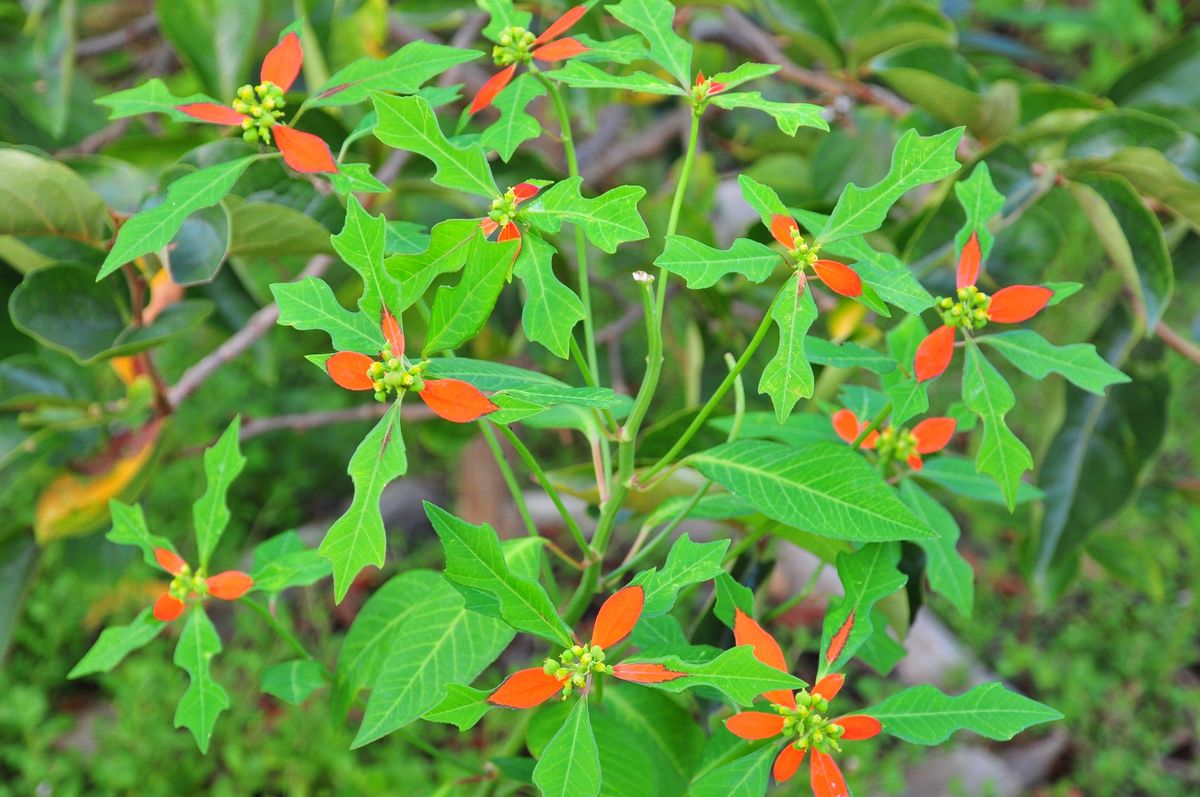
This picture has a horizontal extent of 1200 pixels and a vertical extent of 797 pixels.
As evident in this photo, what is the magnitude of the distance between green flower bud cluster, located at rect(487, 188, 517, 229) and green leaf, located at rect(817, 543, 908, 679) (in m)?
0.25

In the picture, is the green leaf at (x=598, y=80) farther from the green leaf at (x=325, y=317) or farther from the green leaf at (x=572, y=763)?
the green leaf at (x=572, y=763)

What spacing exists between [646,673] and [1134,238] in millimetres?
629

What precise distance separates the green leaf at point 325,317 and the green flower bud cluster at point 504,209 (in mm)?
76

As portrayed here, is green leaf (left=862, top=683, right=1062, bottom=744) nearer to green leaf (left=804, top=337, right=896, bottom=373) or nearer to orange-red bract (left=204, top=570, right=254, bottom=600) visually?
green leaf (left=804, top=337, right=896, bottom=373)

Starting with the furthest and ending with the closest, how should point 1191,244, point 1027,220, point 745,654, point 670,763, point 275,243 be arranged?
point 1191,244 < point 1027,220 < point 275,243 < point 670,763 < point 745,654

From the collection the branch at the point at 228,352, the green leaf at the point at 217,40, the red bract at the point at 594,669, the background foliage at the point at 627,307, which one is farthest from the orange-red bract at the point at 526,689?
the green leaf at the point at 217,40

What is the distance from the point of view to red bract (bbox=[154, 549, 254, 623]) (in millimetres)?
622

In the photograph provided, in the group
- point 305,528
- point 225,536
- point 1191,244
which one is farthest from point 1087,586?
point 225,536

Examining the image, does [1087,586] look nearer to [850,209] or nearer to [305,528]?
[305,528]

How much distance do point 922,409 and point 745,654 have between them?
0.16 meters

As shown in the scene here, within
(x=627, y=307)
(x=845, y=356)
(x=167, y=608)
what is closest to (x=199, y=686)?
(x=167, y=608)

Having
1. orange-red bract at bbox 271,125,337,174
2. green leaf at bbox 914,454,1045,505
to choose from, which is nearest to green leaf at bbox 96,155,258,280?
orange-red bract at bbox 271,125,337,174

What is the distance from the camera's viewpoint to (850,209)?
0.50 m

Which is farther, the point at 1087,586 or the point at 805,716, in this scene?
the point at 1087,586
